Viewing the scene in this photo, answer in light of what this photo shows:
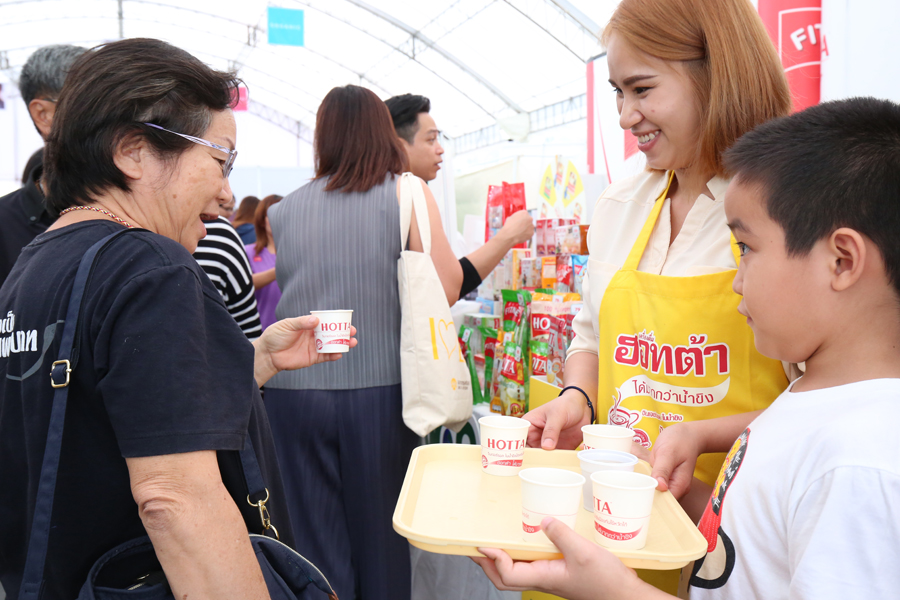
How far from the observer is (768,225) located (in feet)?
3.42

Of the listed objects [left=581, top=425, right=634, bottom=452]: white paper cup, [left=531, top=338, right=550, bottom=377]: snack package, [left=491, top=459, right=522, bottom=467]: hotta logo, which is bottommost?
[left=491, top=459, right=522, bottom=467]: hotta logo

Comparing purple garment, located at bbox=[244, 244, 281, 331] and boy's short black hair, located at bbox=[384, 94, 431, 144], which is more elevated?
boy's short black hair, located at bbox=[384, 94, 431, 144]

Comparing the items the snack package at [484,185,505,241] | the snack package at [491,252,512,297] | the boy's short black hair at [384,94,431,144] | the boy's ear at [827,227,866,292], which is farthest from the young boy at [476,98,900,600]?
the boy's short black hair at [384,94,431,144]

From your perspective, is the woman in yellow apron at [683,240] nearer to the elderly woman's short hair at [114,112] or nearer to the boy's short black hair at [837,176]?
the boy's short black hair at [837,176]

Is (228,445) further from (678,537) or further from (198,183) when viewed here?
(678,537)

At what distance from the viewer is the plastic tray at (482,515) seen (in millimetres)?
1029

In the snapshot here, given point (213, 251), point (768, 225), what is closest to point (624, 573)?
point (768, 225)

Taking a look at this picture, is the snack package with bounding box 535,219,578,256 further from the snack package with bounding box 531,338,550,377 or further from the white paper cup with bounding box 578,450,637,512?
the white paper cup with bounding box 578,450,637,512

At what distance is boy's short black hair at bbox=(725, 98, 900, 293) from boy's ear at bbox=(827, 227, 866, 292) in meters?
0.02

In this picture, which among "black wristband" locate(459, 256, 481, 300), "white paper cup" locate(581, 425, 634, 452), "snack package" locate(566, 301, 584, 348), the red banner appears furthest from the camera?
"black wristband" locate(459, 256, 481, 300)

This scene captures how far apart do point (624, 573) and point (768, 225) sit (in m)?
0.60

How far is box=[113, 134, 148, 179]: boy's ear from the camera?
1.17 meters

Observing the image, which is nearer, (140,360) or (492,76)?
(140,360)

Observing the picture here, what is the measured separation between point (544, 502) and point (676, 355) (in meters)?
0.54
